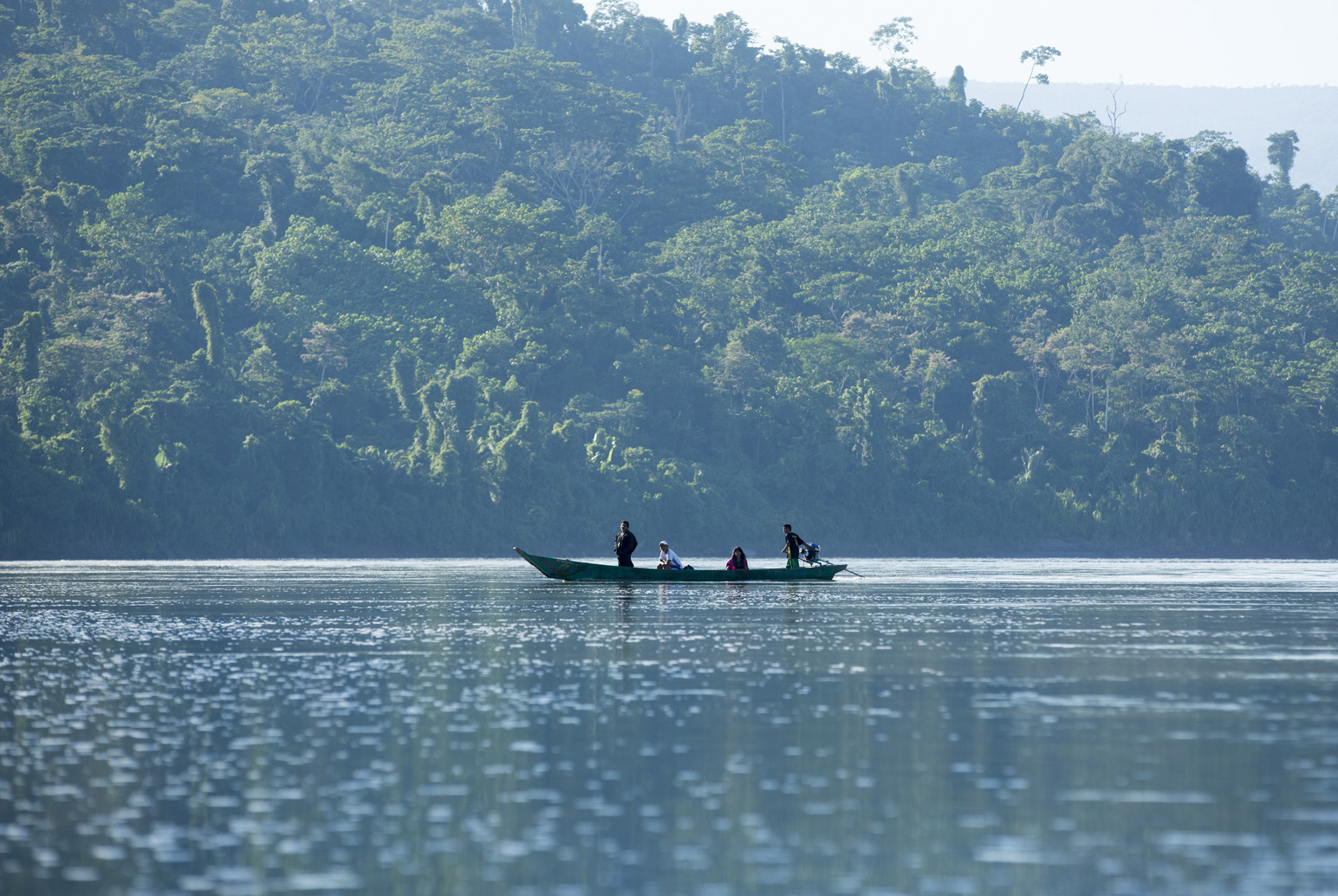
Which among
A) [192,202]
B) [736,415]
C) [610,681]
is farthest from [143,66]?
[610,681]

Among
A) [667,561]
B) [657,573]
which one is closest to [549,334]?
[667,561]

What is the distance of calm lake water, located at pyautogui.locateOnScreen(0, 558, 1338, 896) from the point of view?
965cm

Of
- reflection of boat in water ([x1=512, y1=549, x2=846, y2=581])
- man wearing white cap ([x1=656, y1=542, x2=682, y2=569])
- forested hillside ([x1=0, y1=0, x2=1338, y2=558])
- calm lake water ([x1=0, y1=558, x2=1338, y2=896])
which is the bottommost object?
calm lake water ([x1=0, y1=558, x2=1338, y2=896])

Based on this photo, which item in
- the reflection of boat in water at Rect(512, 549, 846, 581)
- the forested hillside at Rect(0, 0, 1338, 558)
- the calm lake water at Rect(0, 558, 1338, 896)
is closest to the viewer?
the calm lake water at Rect(0, 558, 1338, 896)

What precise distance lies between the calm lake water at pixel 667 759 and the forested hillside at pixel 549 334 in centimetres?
5583

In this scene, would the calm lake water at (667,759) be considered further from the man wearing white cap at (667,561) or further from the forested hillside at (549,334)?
the forested hillside at (549,334)

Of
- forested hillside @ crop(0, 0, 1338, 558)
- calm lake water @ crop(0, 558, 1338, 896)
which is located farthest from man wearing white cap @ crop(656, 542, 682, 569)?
forested hillside @ crop(0, 0, 1338, 558)

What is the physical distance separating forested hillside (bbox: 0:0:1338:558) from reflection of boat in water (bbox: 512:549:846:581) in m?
38.4

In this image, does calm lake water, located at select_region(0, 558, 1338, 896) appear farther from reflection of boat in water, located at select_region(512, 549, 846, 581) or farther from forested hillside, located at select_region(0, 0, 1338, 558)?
forested hillside, located at select_region(0, 0, 1338, 558)

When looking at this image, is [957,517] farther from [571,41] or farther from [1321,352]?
[571,41]

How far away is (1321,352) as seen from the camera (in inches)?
3885

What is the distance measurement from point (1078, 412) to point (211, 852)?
9386cm

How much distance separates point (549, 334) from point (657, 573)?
2220 inches

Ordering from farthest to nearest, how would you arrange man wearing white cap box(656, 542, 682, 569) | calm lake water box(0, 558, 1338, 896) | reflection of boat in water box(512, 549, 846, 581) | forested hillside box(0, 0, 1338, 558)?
forested hillside box(0, 0, 1338, 558) → man wearing white cap box(656, 542, 682, 569) → reflection of boat in water box(512, 549, 846, 581) → calm lake water box(0, 558, 1338, 896)
